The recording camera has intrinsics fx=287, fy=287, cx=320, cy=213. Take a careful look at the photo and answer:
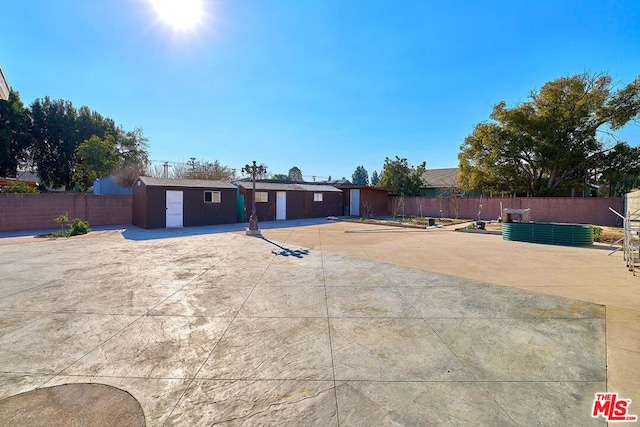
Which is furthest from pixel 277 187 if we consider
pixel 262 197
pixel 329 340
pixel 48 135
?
pixel 48 135

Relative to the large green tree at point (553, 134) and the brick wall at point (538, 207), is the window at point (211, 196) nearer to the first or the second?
the brick wall at point (538, 207)

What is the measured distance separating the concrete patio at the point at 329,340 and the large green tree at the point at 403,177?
1861cm

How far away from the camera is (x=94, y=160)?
65.0 ft

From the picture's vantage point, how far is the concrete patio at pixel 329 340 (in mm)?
2094

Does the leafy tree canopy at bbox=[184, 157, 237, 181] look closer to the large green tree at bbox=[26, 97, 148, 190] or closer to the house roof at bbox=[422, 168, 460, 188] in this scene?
the large green tree at bbox=[26, 97, 148, 190]

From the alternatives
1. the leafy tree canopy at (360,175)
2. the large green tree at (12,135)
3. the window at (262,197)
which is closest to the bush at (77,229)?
the window at (262,197)

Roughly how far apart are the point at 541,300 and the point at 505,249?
5.00 meters

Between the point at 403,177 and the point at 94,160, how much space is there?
2311 centimetres

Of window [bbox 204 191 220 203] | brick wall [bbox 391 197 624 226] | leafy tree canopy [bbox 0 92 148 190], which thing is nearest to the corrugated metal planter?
brick wall [bbox 391 197 624 226]

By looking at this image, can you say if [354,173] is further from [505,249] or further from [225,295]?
[225,295]

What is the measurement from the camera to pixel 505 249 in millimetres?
8656

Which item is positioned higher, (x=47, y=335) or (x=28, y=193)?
(x=28, y=193)

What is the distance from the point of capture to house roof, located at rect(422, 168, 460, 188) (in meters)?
27.6

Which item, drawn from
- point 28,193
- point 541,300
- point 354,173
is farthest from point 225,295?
point 354,173
